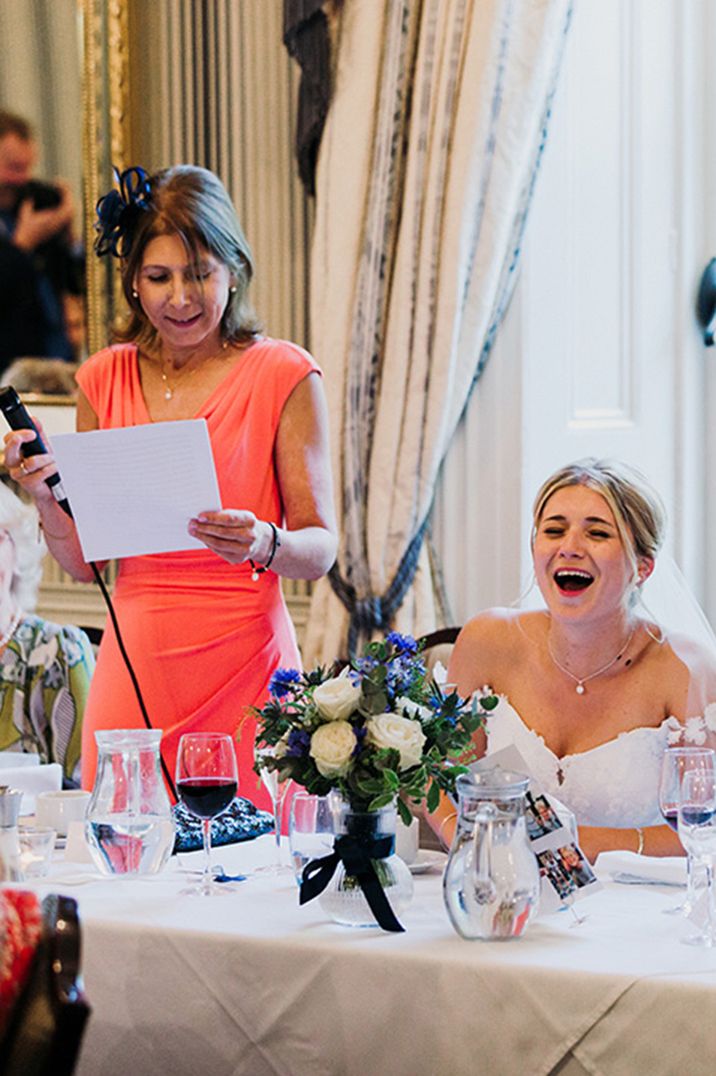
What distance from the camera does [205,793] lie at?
6.64 ft

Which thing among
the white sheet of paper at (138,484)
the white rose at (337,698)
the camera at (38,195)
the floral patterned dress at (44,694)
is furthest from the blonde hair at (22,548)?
the camera at (38,195)

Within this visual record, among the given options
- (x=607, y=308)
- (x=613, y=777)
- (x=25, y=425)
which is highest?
(x=607, y=308)

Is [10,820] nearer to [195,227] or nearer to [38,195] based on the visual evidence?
[195,227]

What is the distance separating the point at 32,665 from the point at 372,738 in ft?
4.35

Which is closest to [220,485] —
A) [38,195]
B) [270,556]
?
[270,556]

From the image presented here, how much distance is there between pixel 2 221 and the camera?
4.36m

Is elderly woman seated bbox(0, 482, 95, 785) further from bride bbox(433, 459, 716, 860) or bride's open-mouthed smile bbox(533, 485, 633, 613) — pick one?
bride's open-mouthed smile bbox(533, 485, 633, 613)

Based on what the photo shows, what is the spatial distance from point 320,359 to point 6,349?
0.94 m

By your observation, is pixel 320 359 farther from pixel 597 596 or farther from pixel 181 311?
pixel 597 596

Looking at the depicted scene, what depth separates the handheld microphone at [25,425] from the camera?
2.56 meters

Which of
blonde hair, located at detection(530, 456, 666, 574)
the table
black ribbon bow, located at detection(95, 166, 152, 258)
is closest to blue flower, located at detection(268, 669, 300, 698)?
the table

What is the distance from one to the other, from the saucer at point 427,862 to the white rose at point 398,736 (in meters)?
0.31

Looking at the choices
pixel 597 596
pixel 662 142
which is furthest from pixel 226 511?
pixel 662 142

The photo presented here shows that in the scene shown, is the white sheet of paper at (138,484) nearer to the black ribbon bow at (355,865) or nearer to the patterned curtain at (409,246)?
the black ribbon bow at (355,865)
